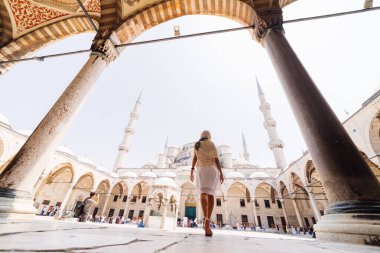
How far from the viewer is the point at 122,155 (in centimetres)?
2588

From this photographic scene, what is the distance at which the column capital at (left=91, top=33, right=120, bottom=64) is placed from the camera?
14.9ft

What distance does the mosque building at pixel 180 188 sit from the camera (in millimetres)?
13062

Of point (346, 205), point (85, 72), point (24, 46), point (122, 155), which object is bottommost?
point (346, 205)

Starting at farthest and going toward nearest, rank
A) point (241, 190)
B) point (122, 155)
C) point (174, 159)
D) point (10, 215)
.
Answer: point (174, 159) → point (122, 155) → point (241, 190) → point (10, 215)

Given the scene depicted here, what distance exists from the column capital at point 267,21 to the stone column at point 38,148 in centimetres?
383

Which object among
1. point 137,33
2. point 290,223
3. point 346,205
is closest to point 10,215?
point 346,205

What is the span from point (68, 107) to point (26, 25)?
4976 millimetres

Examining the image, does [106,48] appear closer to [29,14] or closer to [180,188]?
[29,14]

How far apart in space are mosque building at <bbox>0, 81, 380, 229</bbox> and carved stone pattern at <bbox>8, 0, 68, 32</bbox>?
9.81 metres

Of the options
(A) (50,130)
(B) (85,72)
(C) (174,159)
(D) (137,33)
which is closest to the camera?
(A) (50,130)

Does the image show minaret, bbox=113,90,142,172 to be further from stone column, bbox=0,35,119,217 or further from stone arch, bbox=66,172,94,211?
stone column, bbox=0,35,119,217

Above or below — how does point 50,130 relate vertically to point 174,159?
below

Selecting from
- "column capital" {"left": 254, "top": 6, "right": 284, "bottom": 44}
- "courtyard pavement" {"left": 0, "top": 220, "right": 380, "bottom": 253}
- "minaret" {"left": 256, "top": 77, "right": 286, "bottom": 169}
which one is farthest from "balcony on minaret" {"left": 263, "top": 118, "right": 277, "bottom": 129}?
"courtyard pavement" {"left": 0, "top": 220, "right": 380, "bottom": 253}

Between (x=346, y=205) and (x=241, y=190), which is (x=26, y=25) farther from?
(x=241, y=190)
